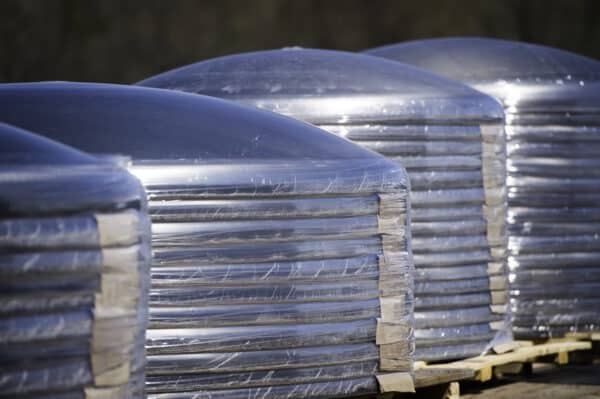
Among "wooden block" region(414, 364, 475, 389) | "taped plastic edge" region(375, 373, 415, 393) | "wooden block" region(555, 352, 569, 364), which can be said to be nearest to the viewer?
"taped plastic edge" region(375, 373, 415, 393)

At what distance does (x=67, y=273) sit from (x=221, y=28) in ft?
48.5

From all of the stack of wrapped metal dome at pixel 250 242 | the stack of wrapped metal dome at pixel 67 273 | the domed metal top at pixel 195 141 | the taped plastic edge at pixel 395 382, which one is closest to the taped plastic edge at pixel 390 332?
the stack of wrapped metal dome at pixel 250 242

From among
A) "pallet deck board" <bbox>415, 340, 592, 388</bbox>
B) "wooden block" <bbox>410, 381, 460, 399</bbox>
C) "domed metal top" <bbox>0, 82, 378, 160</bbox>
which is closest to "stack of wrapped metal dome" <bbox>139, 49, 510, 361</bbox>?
"pallet deck board" <bbox>415, 340, 592, 388</bbox>

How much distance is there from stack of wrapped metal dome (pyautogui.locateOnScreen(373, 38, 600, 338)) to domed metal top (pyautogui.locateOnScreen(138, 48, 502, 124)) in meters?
1.05

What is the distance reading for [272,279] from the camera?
6293 millimetres

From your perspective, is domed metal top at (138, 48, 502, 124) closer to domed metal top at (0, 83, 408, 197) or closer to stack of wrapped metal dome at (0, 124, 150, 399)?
domed metal top at (0, 83, 408, 197)

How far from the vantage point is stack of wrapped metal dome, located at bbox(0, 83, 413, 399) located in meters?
6.13

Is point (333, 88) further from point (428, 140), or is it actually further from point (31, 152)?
point (31, 152)

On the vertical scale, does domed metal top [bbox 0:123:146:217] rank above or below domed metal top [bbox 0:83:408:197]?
above

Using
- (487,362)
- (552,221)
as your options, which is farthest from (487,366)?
(552,221)

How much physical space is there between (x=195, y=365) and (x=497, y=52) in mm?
4305

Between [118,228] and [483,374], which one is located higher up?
[118,228]

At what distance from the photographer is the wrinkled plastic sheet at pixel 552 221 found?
9.44 metres

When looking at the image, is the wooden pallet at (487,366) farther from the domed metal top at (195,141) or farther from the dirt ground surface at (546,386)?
the domed metal top at (195,141)
